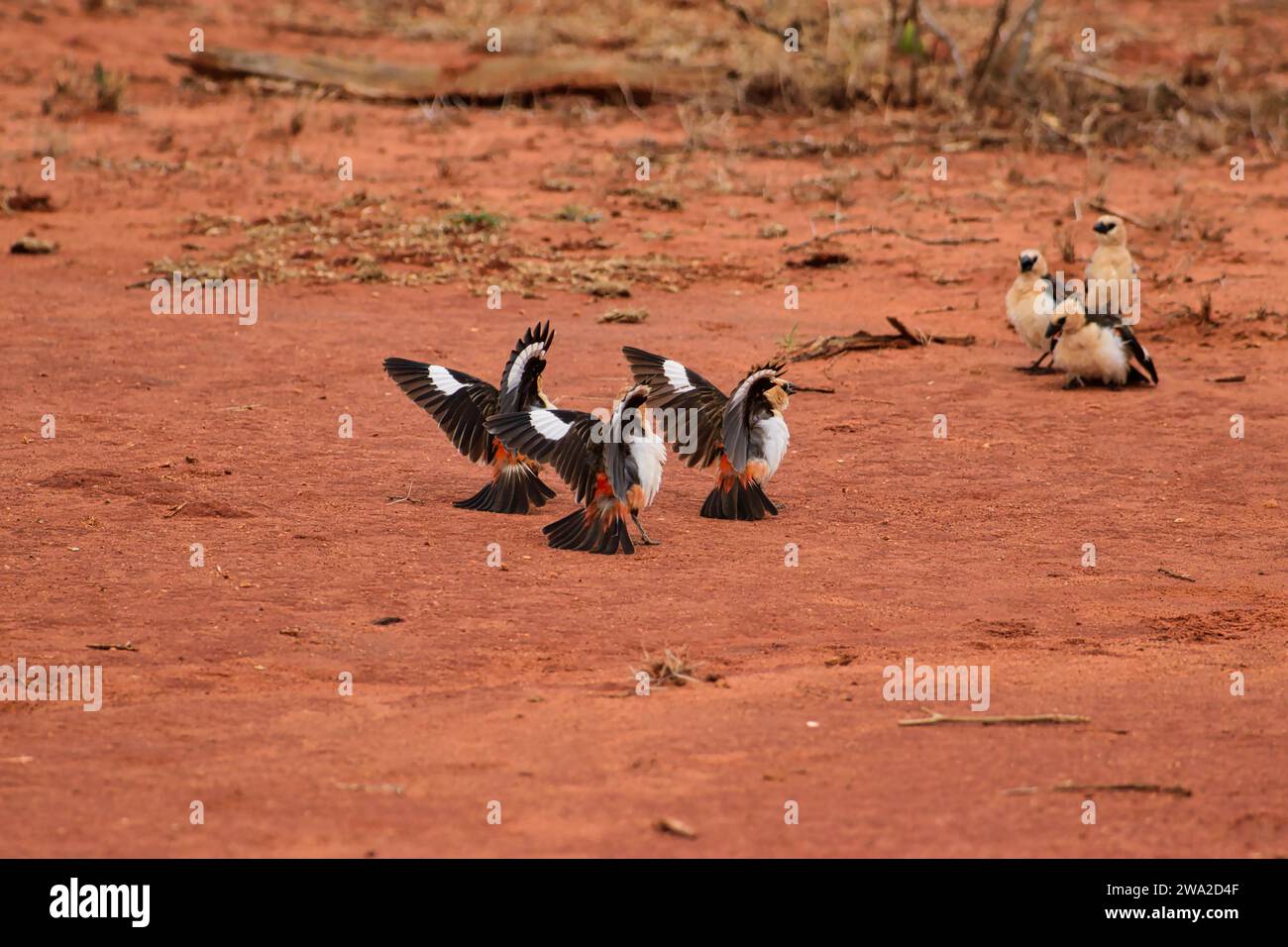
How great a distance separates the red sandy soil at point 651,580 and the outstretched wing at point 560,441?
39 centimetres

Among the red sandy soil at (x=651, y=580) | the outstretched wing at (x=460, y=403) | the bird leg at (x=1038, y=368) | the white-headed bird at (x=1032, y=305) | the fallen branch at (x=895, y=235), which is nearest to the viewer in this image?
the red sandy soil at (x=651, y=580)

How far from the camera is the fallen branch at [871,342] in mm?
11109

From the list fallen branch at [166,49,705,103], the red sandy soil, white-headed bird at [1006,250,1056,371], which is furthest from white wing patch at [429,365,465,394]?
fallen branch at [166,49,705,103]

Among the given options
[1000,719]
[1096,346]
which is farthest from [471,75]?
[1000,719]

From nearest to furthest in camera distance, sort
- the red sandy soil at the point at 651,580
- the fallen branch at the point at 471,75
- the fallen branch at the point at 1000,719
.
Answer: the red sandy soil at the point at 651,580 < the fallen branch at the point at 1000,719 < the fallen branch at the point at 471,75

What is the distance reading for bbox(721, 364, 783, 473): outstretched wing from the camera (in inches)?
301

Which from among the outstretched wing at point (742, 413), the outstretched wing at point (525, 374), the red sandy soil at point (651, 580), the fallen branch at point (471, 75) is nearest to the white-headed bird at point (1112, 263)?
the red sandy soil at point (651, 580)

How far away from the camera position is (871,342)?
11.4 metres

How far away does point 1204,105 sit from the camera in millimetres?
17359

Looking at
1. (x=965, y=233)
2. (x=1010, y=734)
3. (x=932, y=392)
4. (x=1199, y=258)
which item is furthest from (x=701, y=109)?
(x=1010, y=734)

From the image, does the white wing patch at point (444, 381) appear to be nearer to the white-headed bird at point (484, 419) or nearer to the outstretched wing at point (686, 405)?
the white-headed bird at point (484, 419)

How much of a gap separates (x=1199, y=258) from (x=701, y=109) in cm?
657

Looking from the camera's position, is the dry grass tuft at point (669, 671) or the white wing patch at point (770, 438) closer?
the dry grass tuft at point (669, 671)

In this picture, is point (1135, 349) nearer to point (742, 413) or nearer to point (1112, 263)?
point (1112, 263)
